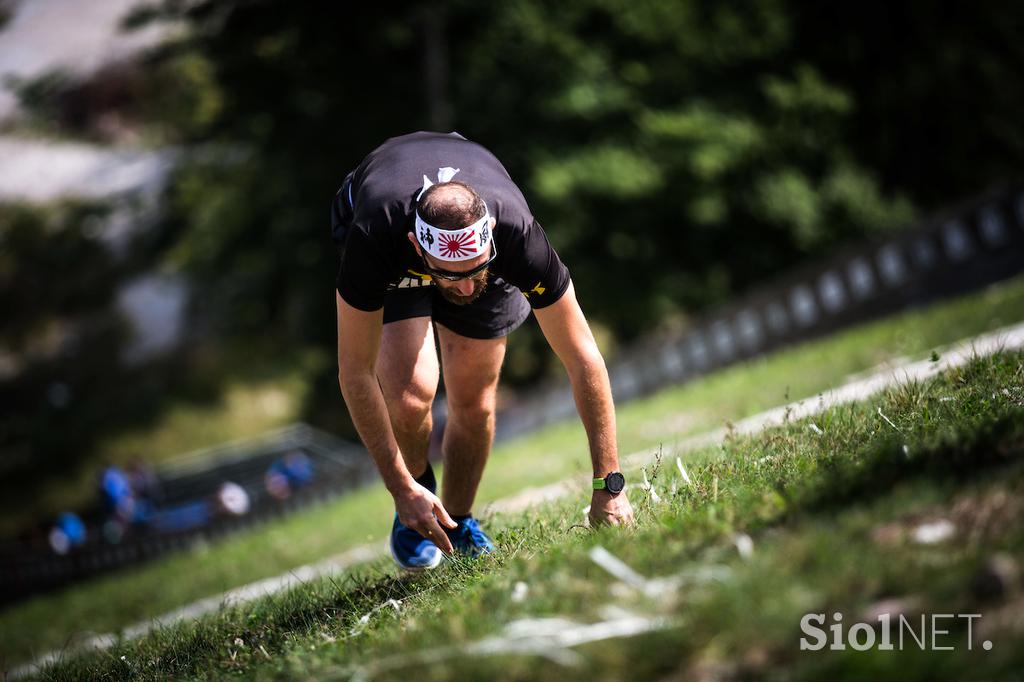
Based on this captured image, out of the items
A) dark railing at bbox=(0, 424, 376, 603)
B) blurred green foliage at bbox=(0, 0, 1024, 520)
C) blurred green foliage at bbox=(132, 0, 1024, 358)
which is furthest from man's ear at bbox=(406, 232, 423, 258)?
blurred green foliage at bbox=(0, 0, 1024, 520)

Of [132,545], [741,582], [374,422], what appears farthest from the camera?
[132,545]

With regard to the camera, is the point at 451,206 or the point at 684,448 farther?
the point at 684,448

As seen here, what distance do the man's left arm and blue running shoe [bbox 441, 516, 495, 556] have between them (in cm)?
71

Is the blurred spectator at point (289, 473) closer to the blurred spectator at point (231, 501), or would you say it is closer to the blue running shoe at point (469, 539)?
the blurred spectator at point (231, 501)

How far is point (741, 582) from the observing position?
2.92m

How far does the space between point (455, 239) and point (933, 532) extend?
6.90 ft

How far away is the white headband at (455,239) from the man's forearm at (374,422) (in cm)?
78

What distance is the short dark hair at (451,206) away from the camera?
→ 407 centimetres

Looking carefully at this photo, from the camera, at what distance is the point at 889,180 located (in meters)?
32.8

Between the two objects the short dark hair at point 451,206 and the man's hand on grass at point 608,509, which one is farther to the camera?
the man's hand on grass at point 608,509

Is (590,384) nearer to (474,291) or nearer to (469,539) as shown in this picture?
(474,291)

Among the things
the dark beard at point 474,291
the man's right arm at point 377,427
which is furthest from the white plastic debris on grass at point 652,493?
the dark beard at point 474,291

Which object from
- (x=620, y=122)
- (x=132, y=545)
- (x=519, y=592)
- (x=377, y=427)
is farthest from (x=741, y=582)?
(x=620, y=122)

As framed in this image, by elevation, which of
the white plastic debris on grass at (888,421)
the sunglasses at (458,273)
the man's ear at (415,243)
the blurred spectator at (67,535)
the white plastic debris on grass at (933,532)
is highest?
the man's ear at (415,243)
